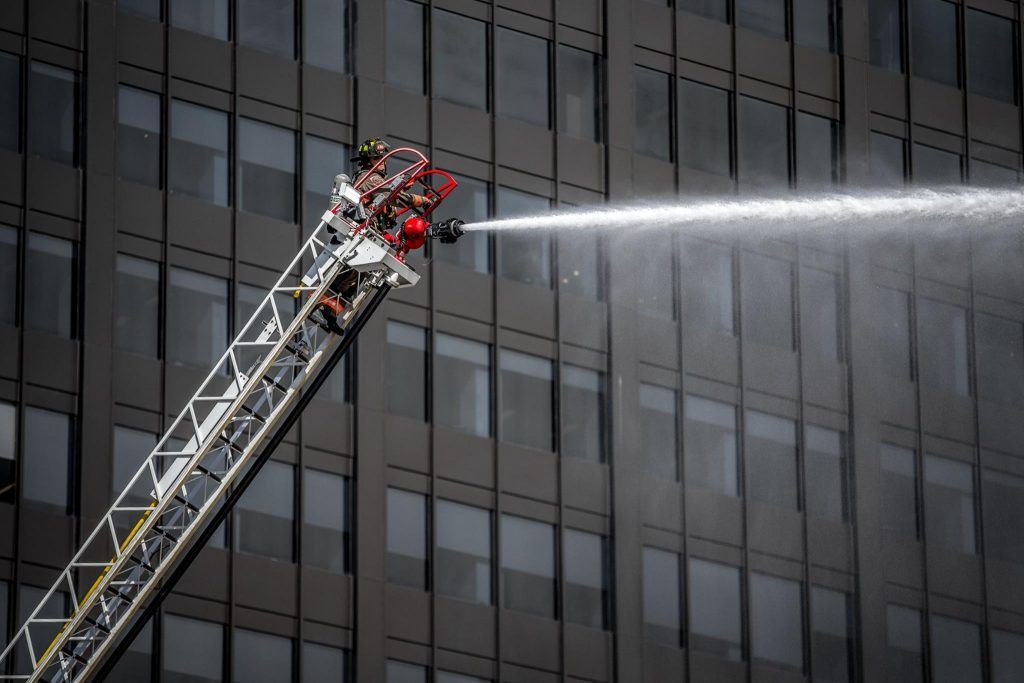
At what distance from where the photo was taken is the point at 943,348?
65312mm

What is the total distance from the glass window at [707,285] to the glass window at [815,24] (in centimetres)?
637

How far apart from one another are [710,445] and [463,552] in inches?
288

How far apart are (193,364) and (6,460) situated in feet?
15.4

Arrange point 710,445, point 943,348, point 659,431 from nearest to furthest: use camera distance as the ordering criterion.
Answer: point 659,431 < point 710,445 < point 943,348

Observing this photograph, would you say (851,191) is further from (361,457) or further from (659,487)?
(361,457)

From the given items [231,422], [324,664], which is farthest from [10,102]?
[231,422]

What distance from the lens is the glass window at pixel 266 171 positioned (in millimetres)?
56375

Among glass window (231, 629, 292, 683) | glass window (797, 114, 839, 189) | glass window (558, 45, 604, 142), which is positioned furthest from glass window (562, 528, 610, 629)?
glass window (797, 114, 839, 189)

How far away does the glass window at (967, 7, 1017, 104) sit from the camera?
68.0 metres

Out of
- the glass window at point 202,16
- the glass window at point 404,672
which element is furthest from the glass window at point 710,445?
the glass window at point 202,16

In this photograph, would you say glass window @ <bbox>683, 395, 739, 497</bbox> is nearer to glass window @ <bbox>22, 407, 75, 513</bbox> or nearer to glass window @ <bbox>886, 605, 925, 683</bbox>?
glass window @ <bbox>886, 605, 925, 683</bbox>

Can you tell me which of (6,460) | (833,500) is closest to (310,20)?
(6,460)

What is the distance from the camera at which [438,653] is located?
56.0 metres

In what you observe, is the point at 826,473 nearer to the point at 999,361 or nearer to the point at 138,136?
the point at 999,361
